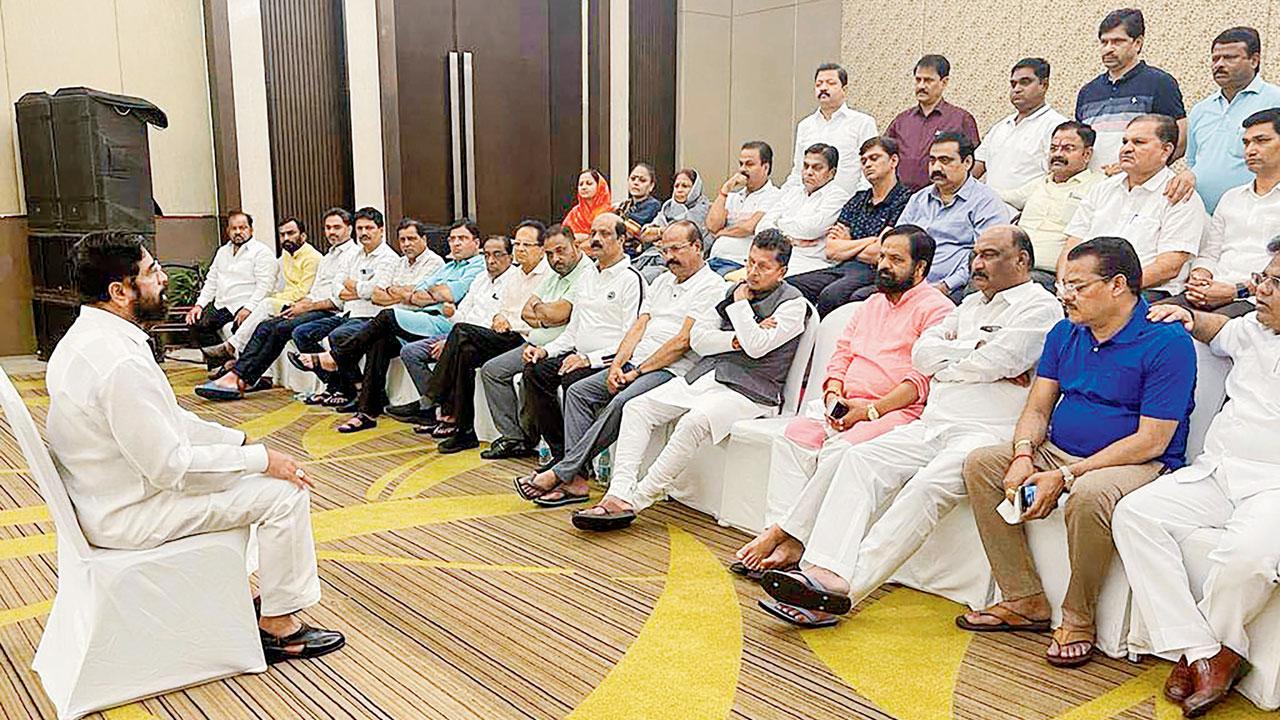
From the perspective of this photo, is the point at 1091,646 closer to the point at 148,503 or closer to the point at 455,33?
the point at 148,503

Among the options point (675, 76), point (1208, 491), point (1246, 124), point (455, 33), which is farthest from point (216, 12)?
point (1208, 491)

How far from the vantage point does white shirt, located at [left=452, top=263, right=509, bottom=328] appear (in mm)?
6191

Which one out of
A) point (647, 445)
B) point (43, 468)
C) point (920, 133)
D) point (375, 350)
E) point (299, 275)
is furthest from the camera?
point (299, 275)

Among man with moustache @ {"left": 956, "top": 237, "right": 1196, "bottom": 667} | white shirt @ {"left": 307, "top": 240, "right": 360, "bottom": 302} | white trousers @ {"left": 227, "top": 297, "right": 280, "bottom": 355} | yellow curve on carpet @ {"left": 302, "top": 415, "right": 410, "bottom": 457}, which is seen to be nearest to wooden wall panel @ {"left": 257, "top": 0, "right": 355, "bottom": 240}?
white trousers @ {"left": 227, "top": 297, "right": 280, "bottom": 355}

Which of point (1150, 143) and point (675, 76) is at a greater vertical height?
point (675, 76)

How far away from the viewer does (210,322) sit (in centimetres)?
794

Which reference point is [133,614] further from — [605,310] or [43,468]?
[605,310]

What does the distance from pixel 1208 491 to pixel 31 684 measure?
3.38m

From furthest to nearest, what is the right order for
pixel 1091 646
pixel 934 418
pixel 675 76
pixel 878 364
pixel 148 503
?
1. pixel 675 76
2. pixel 878 364
3. pixel 934 418
4. pixel 1091 646
5. pixel 148 503

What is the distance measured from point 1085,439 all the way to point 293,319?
5.61 metres

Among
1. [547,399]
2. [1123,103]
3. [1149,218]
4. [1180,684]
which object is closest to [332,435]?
[547,399]

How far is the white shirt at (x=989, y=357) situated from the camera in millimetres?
3588

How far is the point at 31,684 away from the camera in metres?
2.97

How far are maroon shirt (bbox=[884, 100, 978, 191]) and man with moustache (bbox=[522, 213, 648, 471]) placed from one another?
1.65m
